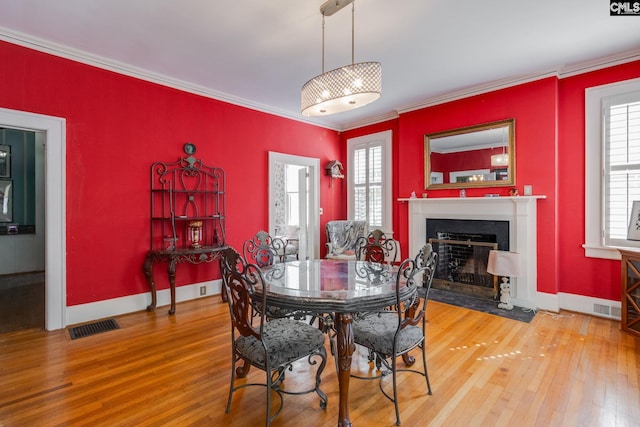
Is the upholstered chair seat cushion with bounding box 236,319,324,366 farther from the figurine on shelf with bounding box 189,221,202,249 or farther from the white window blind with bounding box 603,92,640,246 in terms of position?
the white window blind with bounding box 603,92,640,246

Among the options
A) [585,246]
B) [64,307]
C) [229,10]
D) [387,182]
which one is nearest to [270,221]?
[387,182]

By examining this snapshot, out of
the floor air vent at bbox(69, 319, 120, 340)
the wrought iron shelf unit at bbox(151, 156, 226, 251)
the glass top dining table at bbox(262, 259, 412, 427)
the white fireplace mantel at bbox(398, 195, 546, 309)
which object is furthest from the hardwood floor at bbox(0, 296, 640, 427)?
the wrought iron shelf unit at bbox(151, 156, 226, 251)

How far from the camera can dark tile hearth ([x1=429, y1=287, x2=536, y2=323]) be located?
347 cm

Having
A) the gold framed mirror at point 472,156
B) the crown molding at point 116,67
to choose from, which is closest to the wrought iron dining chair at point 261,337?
the crown molding at point 116,67

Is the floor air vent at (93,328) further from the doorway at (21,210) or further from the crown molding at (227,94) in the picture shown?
the crown molding at (227,94)

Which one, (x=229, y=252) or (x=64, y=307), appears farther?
(x=64, y=307)

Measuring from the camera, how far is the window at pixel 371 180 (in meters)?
5.23

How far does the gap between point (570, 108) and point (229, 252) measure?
404 centimetres

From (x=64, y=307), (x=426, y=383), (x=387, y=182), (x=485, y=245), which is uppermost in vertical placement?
(x=387, y=182)

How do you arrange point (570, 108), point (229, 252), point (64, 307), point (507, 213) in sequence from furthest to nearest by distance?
point (507, 213), point (570, 108), point (64, 307), point (229, 252)

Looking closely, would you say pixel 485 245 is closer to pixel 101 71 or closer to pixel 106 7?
pixel 106 7

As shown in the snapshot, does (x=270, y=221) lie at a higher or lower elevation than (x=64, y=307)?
higher

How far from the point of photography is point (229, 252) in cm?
182

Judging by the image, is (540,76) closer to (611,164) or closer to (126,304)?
(611,164)
